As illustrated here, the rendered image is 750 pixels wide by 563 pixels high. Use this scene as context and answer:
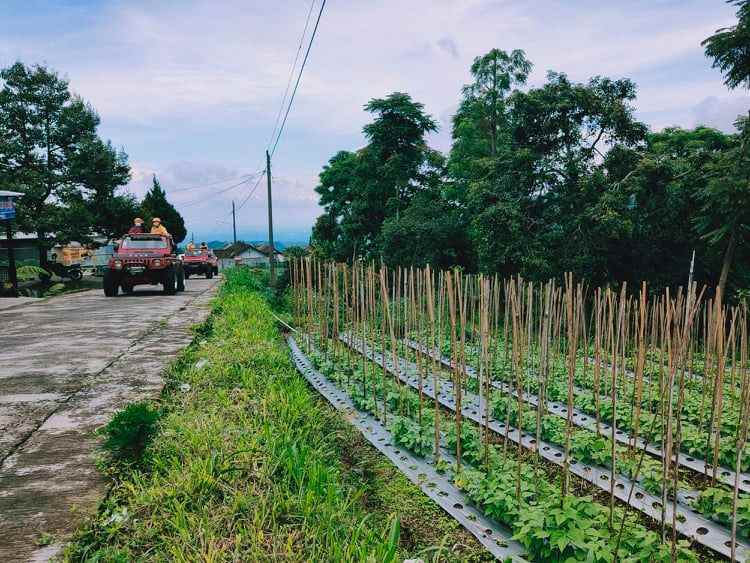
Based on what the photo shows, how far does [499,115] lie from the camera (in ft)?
64.8

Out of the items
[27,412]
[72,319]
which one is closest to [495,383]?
[27,412]

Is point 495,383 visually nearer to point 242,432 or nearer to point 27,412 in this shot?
point 242,432

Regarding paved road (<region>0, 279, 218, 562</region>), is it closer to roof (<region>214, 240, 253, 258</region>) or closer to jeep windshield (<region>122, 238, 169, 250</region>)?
jeep windshield (<region>122, 238, 169, 250</region>)

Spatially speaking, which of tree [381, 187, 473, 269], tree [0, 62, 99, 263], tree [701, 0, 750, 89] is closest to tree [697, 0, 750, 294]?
tree [701, 0, 750, 89]

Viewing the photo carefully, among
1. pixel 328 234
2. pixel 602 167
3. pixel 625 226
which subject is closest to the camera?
pixel 625 226

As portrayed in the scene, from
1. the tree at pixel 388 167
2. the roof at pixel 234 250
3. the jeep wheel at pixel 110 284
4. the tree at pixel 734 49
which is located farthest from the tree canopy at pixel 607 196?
the roof at pixel 234 250

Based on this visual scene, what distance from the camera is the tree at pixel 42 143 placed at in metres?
19.0

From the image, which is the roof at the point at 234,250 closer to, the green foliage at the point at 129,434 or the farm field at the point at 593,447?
the farm field at the point at 593,447

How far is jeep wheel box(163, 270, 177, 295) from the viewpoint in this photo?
43.7 feet

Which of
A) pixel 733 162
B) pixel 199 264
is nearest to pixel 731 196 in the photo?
pixel 733 162

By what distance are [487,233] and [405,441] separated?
1035 centimetres

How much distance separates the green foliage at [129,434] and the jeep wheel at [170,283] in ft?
34.2

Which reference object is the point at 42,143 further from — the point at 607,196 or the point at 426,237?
the point at 607,196

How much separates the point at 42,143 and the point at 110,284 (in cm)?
1012
